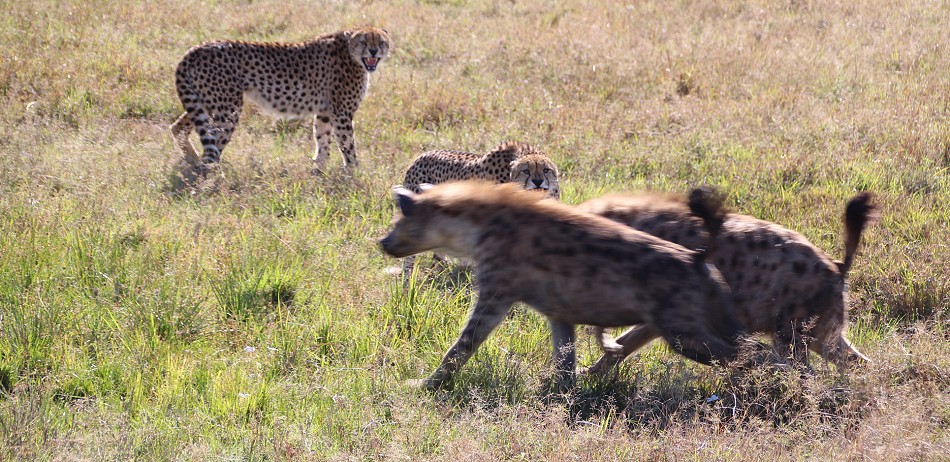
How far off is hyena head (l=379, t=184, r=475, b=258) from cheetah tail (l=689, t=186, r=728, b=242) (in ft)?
3.81

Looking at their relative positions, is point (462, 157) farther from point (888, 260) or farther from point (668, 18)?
point (668, 18)

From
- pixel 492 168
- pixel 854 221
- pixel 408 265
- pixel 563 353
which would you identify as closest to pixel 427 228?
pixel 563 353

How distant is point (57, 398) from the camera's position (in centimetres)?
465

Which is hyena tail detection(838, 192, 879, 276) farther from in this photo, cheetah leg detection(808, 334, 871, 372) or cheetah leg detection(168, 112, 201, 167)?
cheetah leg detection(168, 112, 201, 167)

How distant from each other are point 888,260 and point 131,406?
4.81 m

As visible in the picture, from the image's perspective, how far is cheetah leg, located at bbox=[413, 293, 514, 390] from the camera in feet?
16.1

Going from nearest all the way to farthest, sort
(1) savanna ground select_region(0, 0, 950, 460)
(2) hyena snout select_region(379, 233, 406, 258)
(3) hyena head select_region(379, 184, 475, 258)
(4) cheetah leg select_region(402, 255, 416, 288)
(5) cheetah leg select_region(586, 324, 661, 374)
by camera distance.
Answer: (1) savanna ground select_region(0, 0, 950, 460) < (5) cheetah leg select_region(586, 324, 661, 374) < (3) hyena head select_region(379, 184, 475, 258) < (2) hyena snout select_region(379, 233, 406, 258) < (4) cheetah leg select_region(402, 255, 416, 288)

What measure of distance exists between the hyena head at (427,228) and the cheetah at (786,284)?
99 cm

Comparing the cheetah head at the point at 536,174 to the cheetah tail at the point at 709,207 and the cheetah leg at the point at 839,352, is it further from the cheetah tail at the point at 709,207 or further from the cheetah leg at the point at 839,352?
the cheetah leg at the point at 839,352

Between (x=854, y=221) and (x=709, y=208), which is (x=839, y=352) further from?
(x=709, y=208)

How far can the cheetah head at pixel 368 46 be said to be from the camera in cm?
1005

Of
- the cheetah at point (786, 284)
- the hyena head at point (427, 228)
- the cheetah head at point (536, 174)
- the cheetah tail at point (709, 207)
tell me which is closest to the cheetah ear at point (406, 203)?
the hyena head at point (427, 228)

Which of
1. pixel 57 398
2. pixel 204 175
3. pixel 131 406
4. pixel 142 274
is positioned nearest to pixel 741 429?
pixel 131 406

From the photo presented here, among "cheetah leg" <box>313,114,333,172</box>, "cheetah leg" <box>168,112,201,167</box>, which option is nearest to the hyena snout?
"cheetah leg" <box>168,112,201,167</box>
